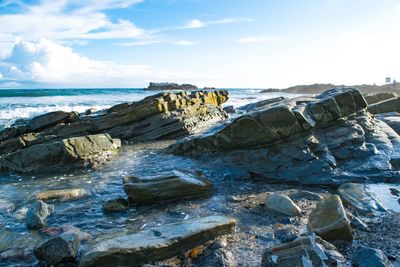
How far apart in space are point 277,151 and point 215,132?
86.8 inches

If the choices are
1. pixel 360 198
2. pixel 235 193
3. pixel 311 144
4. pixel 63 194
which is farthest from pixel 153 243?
pixel 311 144

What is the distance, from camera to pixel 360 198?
24.2ft

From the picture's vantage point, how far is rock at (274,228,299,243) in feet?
18.6

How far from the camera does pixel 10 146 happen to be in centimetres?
1453

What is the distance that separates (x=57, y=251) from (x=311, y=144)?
738 centimetres

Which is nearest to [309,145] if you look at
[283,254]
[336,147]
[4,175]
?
[336,147]

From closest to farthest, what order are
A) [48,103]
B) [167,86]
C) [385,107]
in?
1. [385,107]
2. [48,103]
3. [167,86]

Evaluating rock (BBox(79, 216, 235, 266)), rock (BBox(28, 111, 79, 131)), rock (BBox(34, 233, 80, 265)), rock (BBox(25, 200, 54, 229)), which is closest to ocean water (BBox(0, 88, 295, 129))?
rock (BBox(28, 111, 79, 131))

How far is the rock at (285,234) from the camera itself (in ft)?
18.6

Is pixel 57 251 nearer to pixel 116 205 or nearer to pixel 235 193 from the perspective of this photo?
pixel 116 205

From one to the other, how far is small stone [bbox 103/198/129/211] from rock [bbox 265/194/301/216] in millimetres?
2998

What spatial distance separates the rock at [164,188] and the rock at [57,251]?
8.70 feet

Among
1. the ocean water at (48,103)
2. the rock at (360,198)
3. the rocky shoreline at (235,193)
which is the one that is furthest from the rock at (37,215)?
the ocean water at (48,103)

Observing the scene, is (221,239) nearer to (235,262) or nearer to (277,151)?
(235,262)
